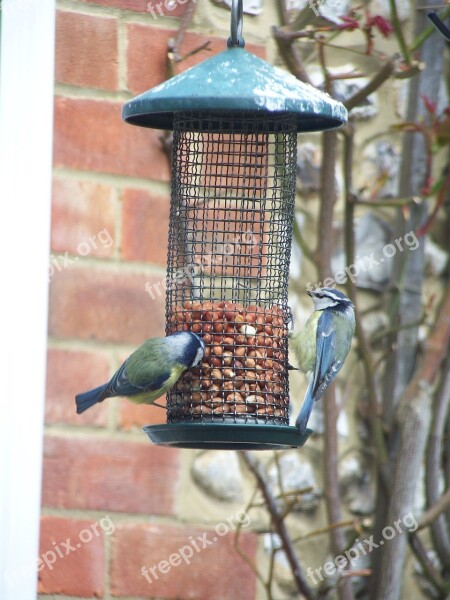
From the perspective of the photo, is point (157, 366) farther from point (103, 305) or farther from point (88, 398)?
point (103, 305)

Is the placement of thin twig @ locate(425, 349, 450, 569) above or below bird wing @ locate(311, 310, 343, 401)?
below

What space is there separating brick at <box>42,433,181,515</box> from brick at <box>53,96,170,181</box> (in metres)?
0.64

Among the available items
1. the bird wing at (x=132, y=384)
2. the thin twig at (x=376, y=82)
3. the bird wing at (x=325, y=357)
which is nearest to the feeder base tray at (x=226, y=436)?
the bird wing at (x=132, y=384)

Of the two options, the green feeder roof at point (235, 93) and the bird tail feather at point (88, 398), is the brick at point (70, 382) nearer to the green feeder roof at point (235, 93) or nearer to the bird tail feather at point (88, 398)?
the bird tail feather at point (88, 398)

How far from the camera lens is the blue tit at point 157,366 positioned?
7.32 ft

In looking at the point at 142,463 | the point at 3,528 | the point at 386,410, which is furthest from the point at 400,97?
the point at 3,528

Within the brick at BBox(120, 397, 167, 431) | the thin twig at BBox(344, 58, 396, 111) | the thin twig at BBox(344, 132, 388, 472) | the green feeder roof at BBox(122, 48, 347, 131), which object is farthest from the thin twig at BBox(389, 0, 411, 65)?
the brick at BBox(120, 397, 167, 431)

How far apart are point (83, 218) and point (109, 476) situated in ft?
1.98

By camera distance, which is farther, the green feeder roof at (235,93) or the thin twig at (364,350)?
the thin twig at (364,350)

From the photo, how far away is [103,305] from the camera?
2607 millimetres

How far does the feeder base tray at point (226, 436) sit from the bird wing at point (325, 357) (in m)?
0.33

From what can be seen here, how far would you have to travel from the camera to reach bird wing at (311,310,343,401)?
2.46 m

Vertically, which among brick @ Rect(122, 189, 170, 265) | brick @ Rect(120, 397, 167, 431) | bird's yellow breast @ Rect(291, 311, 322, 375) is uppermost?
brick @ Rect(122, 189, 170, 265)

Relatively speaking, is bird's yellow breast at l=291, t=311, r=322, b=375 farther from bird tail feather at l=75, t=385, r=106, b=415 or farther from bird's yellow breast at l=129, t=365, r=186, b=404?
bird tail feather at l=75, t=385, r=106, b=415
